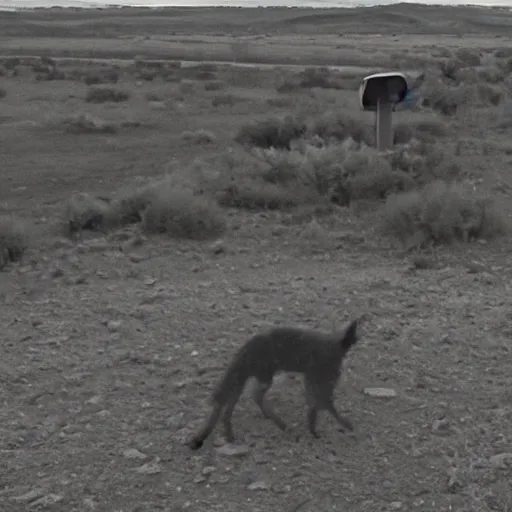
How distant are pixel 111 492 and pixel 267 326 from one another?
3.17 meters

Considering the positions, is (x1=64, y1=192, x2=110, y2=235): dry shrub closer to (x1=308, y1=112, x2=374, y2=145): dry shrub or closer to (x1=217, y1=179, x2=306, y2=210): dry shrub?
(x1=217, y1=179, x2=306, y2=210): dry shrub

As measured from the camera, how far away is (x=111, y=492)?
20.3 feet

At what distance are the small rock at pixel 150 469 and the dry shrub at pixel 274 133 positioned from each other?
51.8 ft

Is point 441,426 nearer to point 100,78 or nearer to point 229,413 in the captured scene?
point 229,413

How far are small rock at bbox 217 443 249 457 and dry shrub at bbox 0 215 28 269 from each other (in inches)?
226

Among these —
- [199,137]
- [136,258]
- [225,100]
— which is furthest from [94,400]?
[225,100]

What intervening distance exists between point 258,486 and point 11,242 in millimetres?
6577

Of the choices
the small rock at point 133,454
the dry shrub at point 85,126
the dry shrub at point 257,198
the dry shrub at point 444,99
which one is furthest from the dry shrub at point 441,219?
the dry shrub at point 444,99

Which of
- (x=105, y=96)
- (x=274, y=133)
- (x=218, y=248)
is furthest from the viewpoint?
(x=105, y=96)

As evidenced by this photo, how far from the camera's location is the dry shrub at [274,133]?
2205cm

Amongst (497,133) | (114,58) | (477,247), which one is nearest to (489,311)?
(477,247)

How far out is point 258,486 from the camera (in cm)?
621

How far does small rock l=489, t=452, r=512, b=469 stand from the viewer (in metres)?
6.46

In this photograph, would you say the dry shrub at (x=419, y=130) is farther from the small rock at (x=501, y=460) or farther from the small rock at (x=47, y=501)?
the small rock at (x=47, y=501)
